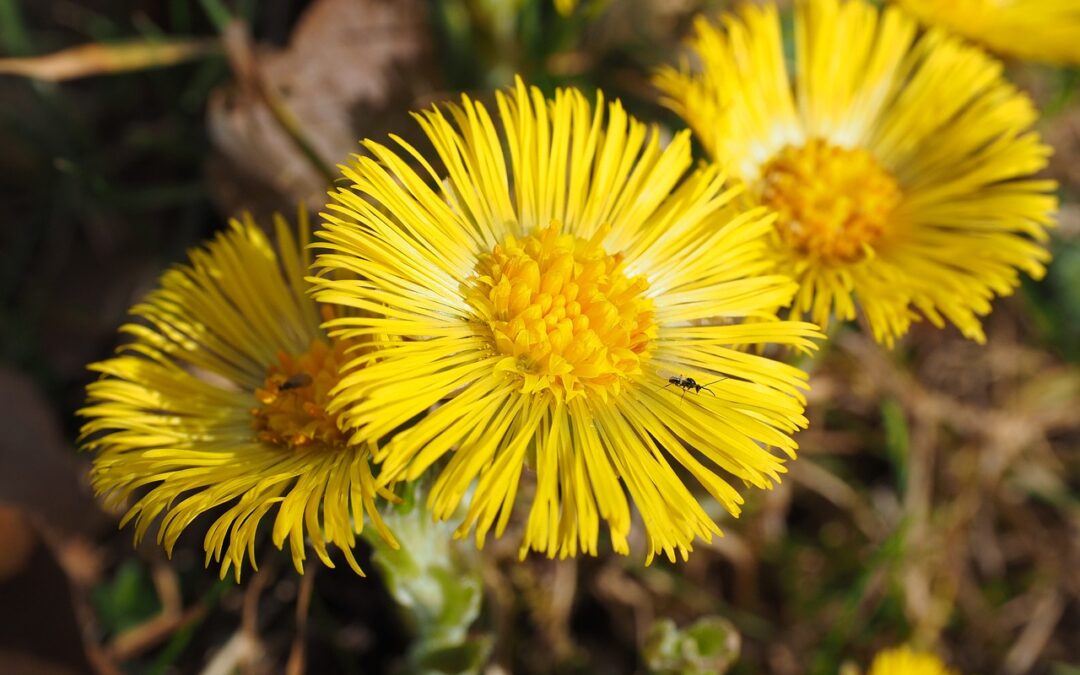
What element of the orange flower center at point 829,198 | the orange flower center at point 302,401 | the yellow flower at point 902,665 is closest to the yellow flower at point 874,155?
the orange flower center at point 829,198

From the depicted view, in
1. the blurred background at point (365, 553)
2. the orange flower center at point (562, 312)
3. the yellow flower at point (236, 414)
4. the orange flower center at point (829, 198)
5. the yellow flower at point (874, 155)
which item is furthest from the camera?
the blurred background at point (365, 553)

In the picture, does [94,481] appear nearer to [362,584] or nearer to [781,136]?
[362,584]

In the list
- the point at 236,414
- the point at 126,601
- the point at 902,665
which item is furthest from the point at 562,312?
the point at 126,601

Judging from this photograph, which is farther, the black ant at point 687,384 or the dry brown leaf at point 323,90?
the dry brown leaf at point 323,90

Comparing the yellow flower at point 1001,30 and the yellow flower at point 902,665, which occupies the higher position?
the yellow flower at point 1001,30

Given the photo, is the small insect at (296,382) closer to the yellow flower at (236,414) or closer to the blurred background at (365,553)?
the yellow flower at (236,414)

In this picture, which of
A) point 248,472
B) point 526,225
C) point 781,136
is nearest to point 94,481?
point 248,472

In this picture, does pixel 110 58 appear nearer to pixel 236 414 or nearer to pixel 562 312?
pixel 236 414

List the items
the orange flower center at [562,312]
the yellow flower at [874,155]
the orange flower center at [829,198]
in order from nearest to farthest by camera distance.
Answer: the orange flower center at [562,312] < the yellow flower at [874,155] < the orange flower center at [829,198]
